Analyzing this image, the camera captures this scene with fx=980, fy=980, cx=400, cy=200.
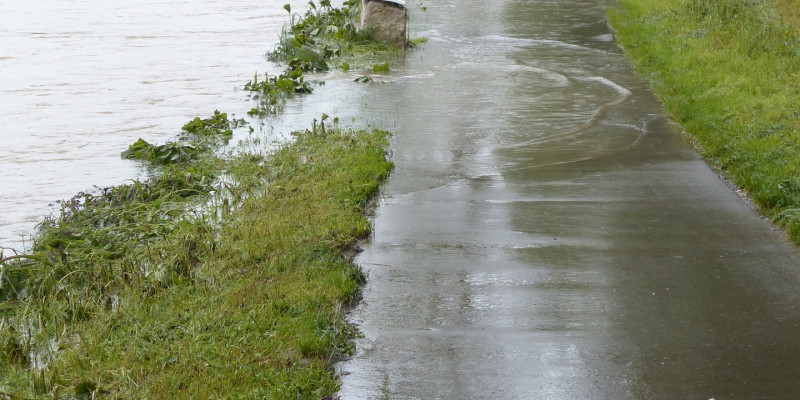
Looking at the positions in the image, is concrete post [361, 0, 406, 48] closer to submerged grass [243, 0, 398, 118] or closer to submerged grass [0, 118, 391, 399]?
submerged grass [243, 0, 398, 118]

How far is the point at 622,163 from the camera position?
10938 millimetres

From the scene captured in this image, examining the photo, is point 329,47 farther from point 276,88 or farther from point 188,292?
point 188,292

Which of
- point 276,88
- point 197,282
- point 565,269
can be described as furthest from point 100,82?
point 565,269

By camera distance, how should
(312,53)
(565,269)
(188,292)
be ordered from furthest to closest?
(312,53) → (565,269) → (188,292)

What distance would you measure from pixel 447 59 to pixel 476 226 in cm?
1031

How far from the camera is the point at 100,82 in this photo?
55.6 ft

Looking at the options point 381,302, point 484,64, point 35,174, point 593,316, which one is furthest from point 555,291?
point 484,64

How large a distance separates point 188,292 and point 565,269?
2.90 m

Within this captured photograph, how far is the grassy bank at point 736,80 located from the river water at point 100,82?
669cm

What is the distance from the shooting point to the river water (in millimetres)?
11438

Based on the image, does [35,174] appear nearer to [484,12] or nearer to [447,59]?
[447,59]

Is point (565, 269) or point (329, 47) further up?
point (329, 47)

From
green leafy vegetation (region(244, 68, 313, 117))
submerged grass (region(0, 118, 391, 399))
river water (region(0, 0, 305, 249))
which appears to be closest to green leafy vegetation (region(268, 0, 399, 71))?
river water (region(0, 0, 305, 249))

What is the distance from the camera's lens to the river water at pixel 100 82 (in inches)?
450
